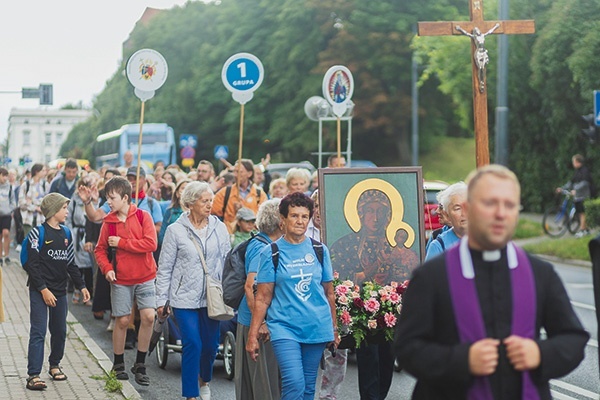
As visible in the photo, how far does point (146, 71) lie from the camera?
14016 mm

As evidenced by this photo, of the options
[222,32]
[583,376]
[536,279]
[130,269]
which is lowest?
[583,376]

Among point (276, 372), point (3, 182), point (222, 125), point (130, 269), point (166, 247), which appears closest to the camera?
point (276, 372)

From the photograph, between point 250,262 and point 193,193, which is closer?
point 250,262

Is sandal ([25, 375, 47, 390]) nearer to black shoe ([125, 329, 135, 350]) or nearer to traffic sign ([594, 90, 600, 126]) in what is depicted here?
black shoe ([125, 329, 135, 350])

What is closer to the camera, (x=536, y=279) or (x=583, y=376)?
(x=536, y=279)

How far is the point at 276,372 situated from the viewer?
26.1 ft

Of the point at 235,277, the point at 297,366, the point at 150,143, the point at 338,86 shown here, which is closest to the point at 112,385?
the point at 235,277

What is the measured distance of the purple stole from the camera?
3848 millimetres

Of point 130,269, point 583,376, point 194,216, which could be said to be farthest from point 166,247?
point 583,376

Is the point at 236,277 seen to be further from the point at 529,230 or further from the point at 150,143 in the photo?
the point at 150,143

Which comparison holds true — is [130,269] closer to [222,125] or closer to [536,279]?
[536,279]

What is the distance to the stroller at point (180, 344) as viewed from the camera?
10555mm

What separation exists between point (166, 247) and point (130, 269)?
1.26 meters

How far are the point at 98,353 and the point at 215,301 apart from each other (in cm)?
294
